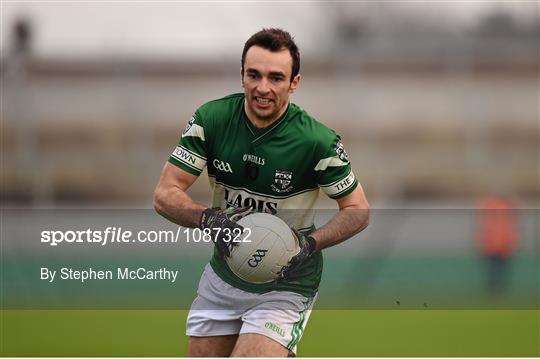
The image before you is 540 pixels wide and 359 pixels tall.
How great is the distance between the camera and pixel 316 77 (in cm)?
1948

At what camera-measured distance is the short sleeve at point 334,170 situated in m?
5.09

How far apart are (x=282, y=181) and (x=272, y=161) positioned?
12cm

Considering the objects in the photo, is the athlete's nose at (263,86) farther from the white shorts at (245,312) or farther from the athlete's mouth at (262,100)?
the white shorts at (245,312)

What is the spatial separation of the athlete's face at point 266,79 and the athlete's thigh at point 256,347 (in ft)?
3.95

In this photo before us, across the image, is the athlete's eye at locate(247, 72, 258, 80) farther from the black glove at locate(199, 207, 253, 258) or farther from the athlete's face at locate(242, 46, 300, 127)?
the black glove at locate(199, 207, 253, 258)

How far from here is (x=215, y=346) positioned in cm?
527

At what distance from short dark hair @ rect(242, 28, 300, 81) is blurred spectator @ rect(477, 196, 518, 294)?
28.4ft

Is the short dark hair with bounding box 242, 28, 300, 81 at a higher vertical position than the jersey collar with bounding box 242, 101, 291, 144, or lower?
higher

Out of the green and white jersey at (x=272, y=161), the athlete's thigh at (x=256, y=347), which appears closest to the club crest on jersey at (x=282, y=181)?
the green and white jersey at (x=272, y=161)

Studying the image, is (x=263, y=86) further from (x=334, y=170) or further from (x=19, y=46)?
(x=19, y=46)

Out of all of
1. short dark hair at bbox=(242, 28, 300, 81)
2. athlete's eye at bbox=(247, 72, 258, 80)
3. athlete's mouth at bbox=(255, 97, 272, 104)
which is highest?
short dark hair at bbox=(242, 28, 300, 81)

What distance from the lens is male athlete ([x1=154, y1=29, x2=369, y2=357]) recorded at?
503cm

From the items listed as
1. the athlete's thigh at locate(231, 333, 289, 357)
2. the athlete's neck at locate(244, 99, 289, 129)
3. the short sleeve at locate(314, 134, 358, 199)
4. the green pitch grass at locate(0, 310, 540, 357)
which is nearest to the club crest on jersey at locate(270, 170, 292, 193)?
the short sleeve at locate(314, 134, 358, 199)
